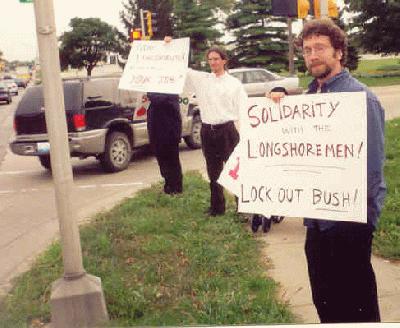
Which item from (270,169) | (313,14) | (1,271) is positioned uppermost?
(313,14)

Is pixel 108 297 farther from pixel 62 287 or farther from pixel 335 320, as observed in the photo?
pixel 335 320

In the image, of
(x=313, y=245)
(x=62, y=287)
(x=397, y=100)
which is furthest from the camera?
(x=397, y=100)

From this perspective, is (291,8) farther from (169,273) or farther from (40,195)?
(169,273)

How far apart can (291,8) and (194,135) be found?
4.78 meters

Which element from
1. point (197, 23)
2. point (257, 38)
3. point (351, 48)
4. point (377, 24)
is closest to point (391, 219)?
point (257, 38)

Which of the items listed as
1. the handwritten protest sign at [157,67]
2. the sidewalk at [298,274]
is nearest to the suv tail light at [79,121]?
the handwritten protest sign at [157,67]

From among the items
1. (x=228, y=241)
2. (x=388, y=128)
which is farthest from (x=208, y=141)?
(x=388, y=128)

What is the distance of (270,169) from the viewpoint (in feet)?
11.1

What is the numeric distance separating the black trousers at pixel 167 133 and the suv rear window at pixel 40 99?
271 cm

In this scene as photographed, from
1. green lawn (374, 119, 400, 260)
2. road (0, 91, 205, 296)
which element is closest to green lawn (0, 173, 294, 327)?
road (0, 91, 205, 296)

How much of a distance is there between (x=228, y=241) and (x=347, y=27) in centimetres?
3595

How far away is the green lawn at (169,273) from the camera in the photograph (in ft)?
14.0

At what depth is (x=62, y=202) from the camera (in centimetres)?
409

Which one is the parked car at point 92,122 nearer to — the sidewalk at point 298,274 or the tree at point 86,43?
the sidewalk at point 298,274
